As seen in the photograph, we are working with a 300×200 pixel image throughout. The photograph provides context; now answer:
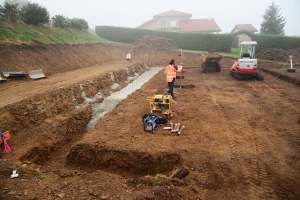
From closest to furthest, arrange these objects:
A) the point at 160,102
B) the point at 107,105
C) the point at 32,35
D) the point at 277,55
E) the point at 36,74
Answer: the point at 160,102
the point at 107,105
the point at 36,74
the point at 32,35
the point at 277,55

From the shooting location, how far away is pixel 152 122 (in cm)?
708

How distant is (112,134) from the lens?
713cm

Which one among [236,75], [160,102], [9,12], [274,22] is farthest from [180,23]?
[160,102]

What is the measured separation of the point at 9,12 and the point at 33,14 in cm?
209

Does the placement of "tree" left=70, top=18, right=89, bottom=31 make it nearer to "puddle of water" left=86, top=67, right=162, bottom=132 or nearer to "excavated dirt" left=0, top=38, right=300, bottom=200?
"excavated dirt" left=0, top=38, right=300, bottom=200

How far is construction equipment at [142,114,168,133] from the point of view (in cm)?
711

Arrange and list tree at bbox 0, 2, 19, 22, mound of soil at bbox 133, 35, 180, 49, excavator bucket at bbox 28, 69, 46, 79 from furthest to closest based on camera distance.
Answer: mound of soil at bbox 133, 35, 180, 49
tree at bbox 0, 2, 19, 22
excavator bucket at bbox 28, 69, 46, 79

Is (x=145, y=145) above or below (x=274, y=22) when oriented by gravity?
below

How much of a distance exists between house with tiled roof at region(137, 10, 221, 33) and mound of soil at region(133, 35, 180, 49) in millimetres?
15194

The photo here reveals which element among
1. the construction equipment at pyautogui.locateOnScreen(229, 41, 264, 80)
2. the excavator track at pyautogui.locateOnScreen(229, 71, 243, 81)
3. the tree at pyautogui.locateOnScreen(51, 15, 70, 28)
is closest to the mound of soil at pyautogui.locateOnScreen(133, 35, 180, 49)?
the tree at pyautogui.locateOnScreen(51, 15, 70, 28)

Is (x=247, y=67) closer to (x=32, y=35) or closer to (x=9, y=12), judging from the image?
(x=32, y=35)

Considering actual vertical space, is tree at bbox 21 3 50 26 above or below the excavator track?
above

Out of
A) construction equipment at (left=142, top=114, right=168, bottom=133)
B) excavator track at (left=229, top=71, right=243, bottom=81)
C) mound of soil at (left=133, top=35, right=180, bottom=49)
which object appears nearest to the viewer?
construction equipment at (left=142, top=114, right=168, bottom=133)

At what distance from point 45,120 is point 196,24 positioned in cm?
4343
